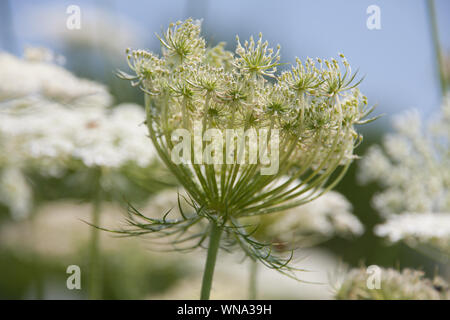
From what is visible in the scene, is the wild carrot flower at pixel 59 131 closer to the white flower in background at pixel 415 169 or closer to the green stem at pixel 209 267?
the green stem at pixel 209 267

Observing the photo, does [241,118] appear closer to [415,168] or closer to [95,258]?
[95,258]

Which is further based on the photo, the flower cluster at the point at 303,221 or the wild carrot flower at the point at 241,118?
the flower cluster at the point at 303,221

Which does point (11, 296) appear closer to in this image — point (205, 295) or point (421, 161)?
point (205, 295)

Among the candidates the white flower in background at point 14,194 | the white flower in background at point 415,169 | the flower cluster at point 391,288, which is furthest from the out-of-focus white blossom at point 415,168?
the white flower in background at point 14,194

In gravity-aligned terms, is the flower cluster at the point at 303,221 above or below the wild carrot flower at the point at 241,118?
below

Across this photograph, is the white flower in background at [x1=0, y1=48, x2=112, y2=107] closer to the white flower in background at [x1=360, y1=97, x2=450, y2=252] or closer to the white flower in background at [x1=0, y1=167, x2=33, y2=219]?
the white flower in background at [x1=0, y1=167, x2=33, y2=219]

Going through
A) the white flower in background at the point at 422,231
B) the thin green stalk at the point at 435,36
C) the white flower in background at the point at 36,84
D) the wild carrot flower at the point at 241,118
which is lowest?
the white flower in background at the point at 422,231
